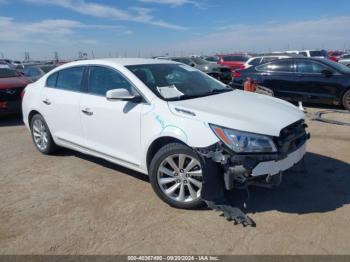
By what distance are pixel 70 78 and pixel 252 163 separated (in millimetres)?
3152

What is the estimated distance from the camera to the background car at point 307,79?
881cm

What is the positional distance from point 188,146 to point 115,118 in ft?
3.74

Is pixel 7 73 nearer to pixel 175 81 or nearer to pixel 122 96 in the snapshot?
pixel 175 81

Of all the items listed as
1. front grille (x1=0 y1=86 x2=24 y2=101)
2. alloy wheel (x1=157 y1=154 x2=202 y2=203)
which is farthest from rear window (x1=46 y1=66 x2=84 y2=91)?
front grille (x1=0 y1=86 x2=24 y2=101)

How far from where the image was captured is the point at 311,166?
15.7 feet

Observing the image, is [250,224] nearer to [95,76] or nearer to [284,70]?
[95,76]

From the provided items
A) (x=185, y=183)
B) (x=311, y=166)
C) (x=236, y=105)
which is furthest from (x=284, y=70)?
(x=185, y=183)

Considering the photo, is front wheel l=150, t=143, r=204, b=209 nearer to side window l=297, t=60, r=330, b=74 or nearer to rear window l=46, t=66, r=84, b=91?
rear window l=46, t=66, r=84, b=91

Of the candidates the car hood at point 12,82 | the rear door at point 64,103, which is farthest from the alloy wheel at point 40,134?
the car hood at point 12,82

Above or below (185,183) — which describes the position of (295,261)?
below

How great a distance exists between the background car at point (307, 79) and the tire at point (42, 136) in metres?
6.82

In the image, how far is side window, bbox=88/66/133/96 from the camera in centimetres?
419

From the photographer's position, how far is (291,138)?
352cm

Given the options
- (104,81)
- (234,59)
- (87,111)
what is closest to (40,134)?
(87,111)
